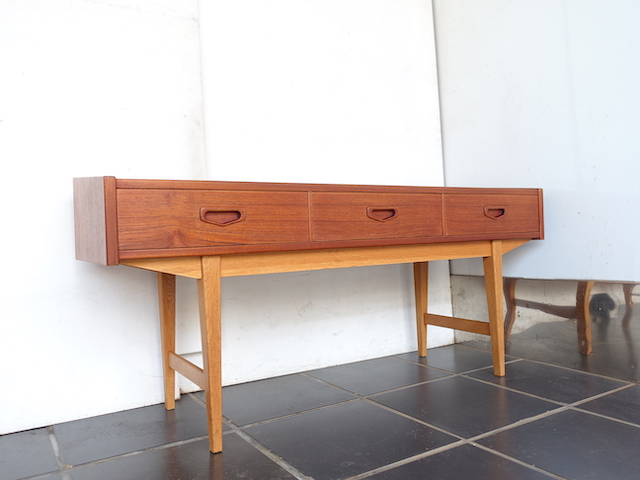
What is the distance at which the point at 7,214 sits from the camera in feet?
6.02

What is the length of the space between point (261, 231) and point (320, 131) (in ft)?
3.34

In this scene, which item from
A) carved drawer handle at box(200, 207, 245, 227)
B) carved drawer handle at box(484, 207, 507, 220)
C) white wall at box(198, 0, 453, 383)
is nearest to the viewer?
carved drawer handle at box(200, 207, 245, 227)

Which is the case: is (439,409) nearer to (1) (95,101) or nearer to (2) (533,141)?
(2) (533,141)

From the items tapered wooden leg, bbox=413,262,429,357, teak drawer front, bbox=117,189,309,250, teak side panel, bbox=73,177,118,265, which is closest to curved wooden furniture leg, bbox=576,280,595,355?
tapered wooden leg, bbox=413,262,429,357

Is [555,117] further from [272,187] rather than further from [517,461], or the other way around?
[517,461]

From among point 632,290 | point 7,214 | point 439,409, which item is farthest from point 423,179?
point 7,214

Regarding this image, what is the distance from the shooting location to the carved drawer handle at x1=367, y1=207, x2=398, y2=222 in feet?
6.11

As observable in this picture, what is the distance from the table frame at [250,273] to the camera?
1590mm

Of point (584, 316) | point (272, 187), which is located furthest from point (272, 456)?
point (584, 316)

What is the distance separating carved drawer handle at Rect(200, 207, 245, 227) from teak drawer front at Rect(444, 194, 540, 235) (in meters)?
0.85

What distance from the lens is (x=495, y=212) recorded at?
7.29 feet

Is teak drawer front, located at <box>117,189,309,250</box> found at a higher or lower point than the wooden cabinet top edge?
lower

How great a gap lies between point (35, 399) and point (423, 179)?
2.03 meters

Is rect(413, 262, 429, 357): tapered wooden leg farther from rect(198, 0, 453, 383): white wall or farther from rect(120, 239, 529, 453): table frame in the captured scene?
rect(198, 0, 453, 383): white wall
